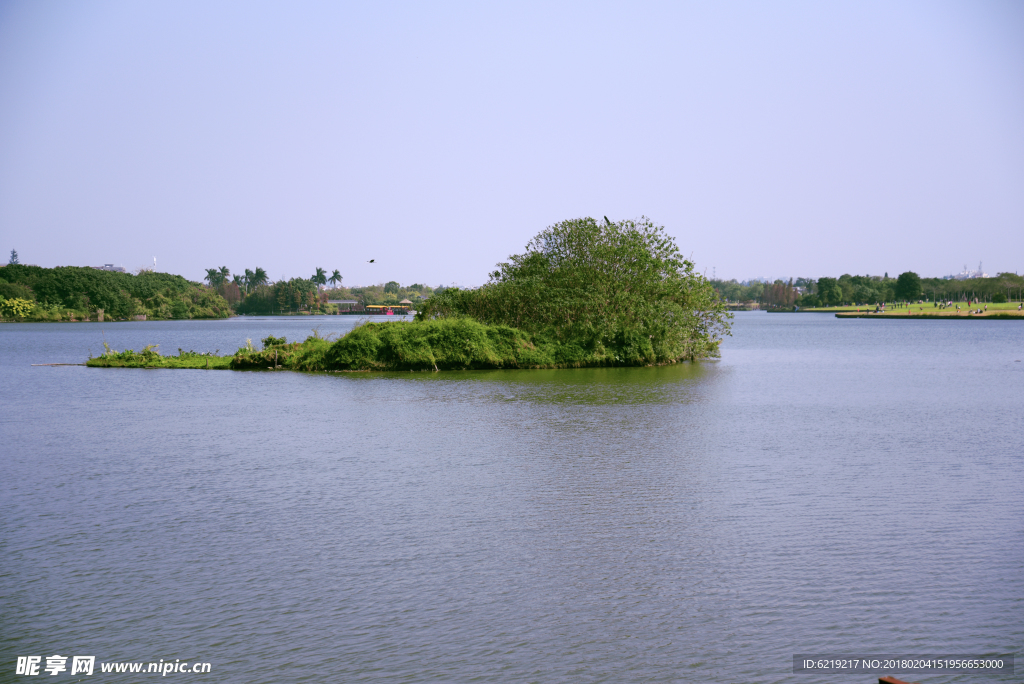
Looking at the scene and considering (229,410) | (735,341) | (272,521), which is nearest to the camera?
(272,521)

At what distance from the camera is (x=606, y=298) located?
48.1m

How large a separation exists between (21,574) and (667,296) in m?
42.0

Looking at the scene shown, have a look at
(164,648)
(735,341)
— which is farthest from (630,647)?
(735,341)

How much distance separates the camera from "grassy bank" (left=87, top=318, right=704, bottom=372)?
43844 millimetres

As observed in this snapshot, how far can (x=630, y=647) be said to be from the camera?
8750 mm

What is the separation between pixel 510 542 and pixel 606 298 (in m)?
36.6

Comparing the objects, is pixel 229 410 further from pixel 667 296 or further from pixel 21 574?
pixel 667 296

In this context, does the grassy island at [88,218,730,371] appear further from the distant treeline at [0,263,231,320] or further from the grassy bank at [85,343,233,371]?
the distant treeline at [0,263,231,320]

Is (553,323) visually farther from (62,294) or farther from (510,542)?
(62,294)

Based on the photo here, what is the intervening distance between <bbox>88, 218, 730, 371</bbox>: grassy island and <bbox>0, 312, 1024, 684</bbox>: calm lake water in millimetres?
17482
